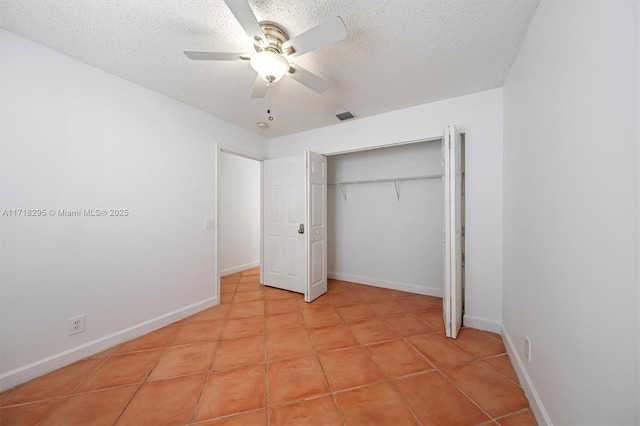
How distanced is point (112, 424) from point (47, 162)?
1.90 m

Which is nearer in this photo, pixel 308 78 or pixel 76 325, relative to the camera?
pixel 308 78

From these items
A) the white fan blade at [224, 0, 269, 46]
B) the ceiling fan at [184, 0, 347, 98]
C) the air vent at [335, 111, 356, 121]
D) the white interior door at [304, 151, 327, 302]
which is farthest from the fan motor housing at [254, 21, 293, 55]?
the white interior door at [304, 151, 327, 302]

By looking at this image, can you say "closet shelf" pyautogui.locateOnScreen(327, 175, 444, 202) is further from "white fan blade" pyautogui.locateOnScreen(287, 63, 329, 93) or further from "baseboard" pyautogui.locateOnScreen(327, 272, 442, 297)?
"white fan blade" pyautogui.locateOnScreen(287, 63, 329, 93)

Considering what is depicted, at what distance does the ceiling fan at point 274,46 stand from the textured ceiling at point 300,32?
121 mm

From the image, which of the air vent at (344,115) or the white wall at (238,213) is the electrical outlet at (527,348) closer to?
the air vent at (344,115)

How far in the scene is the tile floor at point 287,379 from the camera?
1.34 m

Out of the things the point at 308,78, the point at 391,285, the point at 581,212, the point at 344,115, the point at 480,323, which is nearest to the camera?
the point at 581,212

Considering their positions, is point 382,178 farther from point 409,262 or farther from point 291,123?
point 291,123

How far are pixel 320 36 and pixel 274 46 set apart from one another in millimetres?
435

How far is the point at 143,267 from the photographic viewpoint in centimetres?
228

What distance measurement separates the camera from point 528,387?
1.42 m

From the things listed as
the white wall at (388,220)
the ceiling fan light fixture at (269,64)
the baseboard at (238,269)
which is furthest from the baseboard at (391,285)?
the ceiling fan light fixture at (269,64)

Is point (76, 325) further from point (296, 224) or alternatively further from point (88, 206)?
point (296, 224)

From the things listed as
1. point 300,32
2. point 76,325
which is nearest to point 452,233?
point 300,32
